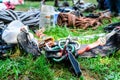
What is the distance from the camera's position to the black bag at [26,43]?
3729mm

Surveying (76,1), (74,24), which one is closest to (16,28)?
(74,24)

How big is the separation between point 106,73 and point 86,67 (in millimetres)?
226

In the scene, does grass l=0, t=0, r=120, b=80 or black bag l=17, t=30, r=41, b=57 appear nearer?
grass l=0, t=0, r=120, b=80

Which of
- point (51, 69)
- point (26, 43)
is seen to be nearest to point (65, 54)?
point (51, 69)

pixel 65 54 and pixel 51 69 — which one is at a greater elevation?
pixel 65 54

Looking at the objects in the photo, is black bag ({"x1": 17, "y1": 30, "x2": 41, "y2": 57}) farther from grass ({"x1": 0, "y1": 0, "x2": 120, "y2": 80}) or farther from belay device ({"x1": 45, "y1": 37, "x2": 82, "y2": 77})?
belay device ({"x1": 45, "y1": 37, "x2": 82, "y2": 77})

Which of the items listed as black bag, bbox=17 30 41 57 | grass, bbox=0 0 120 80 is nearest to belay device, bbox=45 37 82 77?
grass, bbox=0 0 120 80

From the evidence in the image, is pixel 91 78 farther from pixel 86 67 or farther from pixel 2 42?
pixel 2 42

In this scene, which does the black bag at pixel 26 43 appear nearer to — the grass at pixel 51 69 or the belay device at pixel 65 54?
the grass at pixel 51 69

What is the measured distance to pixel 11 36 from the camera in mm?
3953

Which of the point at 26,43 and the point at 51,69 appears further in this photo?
the point at 26,43

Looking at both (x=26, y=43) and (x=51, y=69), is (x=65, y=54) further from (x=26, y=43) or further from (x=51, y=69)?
(x=26, y=43)

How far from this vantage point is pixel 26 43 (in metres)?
3.78

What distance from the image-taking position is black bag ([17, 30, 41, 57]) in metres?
3.73
